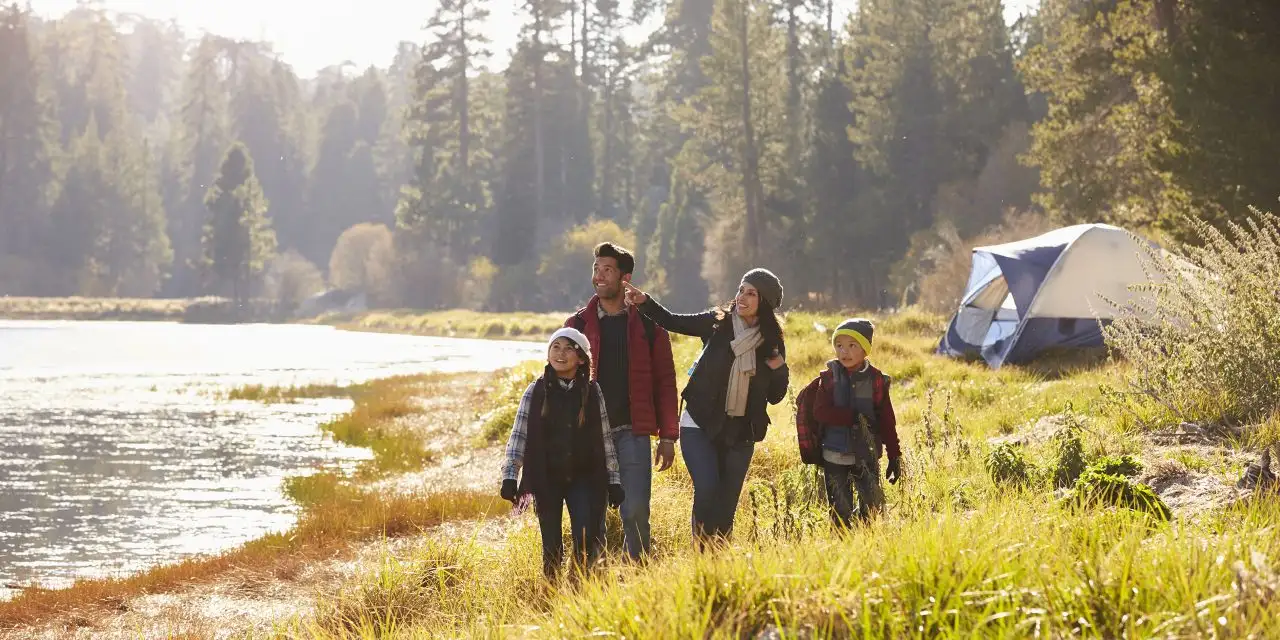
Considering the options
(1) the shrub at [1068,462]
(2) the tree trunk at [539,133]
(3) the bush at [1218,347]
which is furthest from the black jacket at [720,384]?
(2) the tree trunk at [539,133]

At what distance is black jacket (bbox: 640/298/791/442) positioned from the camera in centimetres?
599

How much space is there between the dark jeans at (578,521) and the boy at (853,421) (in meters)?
1.31

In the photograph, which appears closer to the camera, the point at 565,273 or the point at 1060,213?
the point at 1060,213

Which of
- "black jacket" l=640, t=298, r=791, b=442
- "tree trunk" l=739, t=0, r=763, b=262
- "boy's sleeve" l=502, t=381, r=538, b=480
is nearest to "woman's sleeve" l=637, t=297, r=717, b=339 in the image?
"black jacket" l=640, t=298, r=791, b=442

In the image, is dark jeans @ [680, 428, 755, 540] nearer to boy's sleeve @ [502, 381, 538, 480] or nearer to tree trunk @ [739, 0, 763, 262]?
boy's sleeve @ [502, 381, 538, 480]

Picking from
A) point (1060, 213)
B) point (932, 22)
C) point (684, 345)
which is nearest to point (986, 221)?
point (932, 22)

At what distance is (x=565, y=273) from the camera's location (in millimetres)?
68688

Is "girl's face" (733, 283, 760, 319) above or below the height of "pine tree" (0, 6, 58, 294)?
below

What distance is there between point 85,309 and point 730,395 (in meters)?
79.0

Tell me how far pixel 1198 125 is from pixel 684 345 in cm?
1096

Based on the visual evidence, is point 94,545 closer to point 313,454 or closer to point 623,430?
point 313,454

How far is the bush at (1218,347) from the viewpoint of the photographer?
26.6 feet

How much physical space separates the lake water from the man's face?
6.20 meters

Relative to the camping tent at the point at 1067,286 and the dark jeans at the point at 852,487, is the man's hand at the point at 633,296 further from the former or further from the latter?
the camping tent at the point at 1067,286
